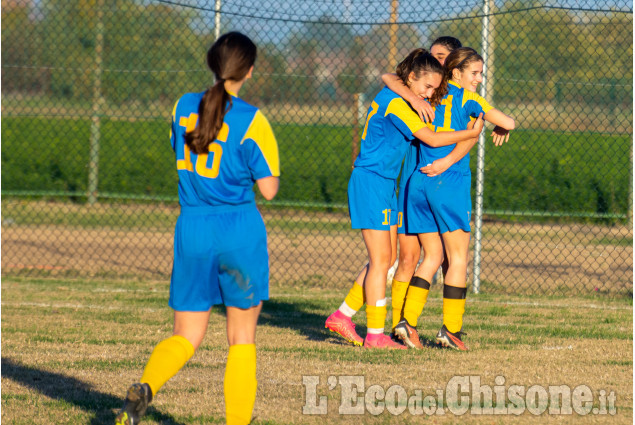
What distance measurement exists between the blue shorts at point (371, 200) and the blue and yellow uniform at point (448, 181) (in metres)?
0.25

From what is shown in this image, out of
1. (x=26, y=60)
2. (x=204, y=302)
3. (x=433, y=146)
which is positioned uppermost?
(x=26, y=60)

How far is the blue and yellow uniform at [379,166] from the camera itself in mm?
5223

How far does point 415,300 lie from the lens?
5.64m

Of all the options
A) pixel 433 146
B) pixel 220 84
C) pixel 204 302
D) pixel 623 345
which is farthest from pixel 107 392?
pixel 623 345

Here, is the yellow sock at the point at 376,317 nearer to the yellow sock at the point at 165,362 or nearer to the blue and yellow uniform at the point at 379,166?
the blue and yellow uniform at the point at 379,166

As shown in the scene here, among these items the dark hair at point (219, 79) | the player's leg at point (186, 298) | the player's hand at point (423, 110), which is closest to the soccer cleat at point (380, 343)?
the player's hand at point (423, 110)

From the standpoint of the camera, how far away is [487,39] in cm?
818

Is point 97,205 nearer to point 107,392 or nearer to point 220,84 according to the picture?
point 107,392

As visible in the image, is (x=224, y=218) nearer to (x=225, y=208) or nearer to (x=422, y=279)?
(x=225, y=208)

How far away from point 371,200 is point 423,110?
25.9 inches

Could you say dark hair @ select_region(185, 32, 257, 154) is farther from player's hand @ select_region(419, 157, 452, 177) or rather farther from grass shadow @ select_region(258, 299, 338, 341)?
grass shadow @ select_region(258, 299, 338, 341)

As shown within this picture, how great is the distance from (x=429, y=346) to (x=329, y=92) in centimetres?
757

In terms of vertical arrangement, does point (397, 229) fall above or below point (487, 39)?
below

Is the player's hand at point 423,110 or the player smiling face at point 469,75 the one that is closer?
the player's hand at point 423,110
